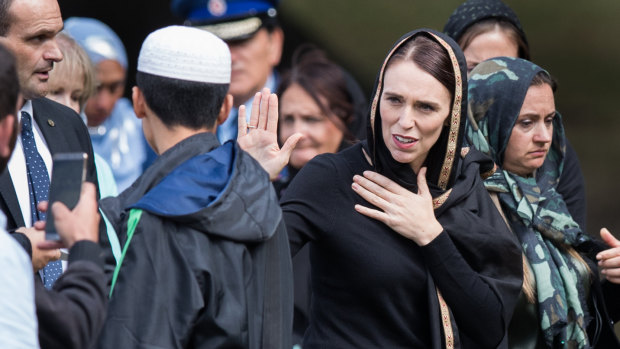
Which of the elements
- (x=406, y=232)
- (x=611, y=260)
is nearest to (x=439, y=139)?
(x=406, y=232)

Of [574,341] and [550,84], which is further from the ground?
[550,84]

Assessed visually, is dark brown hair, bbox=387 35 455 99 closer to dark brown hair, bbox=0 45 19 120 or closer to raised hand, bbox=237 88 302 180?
raised hand, bbox=237 88 302 180

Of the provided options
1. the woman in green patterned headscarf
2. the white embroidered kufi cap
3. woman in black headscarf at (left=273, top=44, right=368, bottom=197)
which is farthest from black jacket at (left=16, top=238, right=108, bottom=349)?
woman in black headscarf at (left=273, top=44, right=368, bottom=197)

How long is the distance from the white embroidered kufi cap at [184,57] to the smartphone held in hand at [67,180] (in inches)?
11.8

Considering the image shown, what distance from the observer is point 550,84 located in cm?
358

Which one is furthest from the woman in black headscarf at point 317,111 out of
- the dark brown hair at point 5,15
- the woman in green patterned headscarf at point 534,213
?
the dark brown hair at point 5,15

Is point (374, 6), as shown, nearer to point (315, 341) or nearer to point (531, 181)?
point (531, 181)

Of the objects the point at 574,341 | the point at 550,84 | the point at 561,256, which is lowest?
the point at 574,341

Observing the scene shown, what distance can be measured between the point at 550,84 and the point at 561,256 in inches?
24.0

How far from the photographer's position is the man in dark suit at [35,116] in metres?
3.03

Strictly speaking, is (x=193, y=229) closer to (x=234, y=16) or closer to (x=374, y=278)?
(x=374, y=278)

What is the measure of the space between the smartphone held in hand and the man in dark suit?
2.11 feet

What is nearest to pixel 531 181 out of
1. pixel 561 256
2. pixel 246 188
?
pixel 561 256

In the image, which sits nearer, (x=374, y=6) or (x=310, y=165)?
(x=310, y=165)
